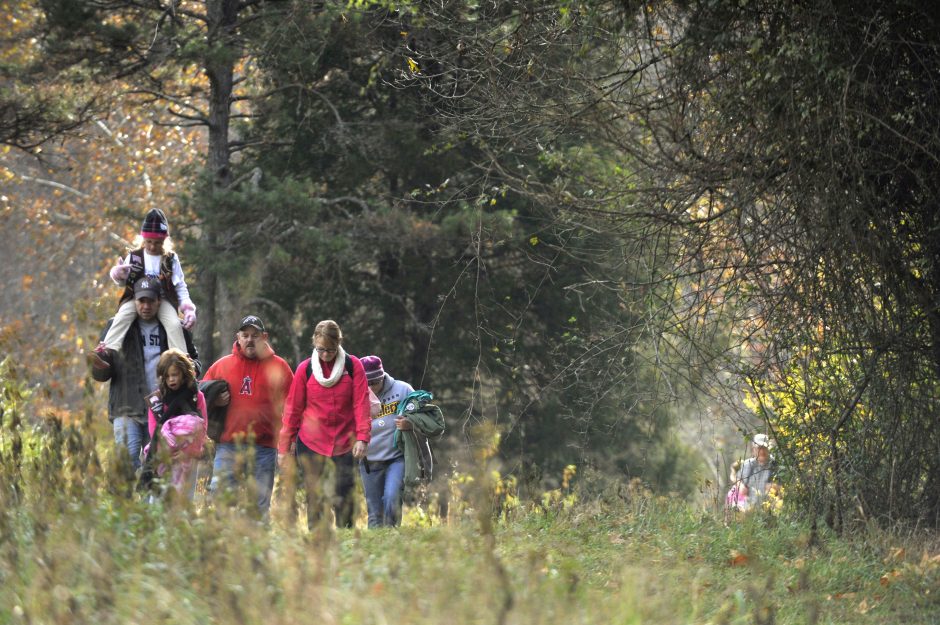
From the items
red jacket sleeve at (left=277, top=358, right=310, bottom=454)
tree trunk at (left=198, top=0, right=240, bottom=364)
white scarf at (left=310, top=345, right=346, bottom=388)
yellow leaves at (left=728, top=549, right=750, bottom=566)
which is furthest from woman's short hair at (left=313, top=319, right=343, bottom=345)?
tree trunk at (left=198, top=0, right=240, bottom=364)

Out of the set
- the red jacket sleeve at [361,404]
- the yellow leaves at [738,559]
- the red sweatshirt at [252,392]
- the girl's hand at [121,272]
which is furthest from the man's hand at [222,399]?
the yellow leaves at [738,559]

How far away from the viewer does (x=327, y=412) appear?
9.91 metres

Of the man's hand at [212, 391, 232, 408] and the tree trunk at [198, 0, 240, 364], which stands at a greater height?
the tree trunk at [198, 0, 240, 364]

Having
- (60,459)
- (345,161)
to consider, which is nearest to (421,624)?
(60,459)

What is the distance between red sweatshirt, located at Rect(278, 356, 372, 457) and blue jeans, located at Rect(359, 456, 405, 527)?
2.58 feet

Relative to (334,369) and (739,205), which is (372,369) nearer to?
(334,369)

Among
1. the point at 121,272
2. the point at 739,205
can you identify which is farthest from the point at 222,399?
the point at 739,205

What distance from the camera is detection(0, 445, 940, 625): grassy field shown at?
4.48 meters

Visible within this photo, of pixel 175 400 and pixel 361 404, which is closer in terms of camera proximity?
pixel 175 400

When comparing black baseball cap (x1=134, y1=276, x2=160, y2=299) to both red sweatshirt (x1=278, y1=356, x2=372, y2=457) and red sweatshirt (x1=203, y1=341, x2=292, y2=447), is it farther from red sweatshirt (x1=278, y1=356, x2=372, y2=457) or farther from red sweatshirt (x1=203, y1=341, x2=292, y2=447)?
red sweatshirt (x1=278, y1=356, x2=372, y2=457)

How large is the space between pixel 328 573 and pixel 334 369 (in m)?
5.12

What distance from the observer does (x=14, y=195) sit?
33969 millimetres

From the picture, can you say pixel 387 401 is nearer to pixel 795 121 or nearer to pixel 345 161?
pixel 795 121

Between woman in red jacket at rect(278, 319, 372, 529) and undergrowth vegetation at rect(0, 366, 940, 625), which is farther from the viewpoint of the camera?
woman in red jacket at rect(278, 319, 372, 529)
